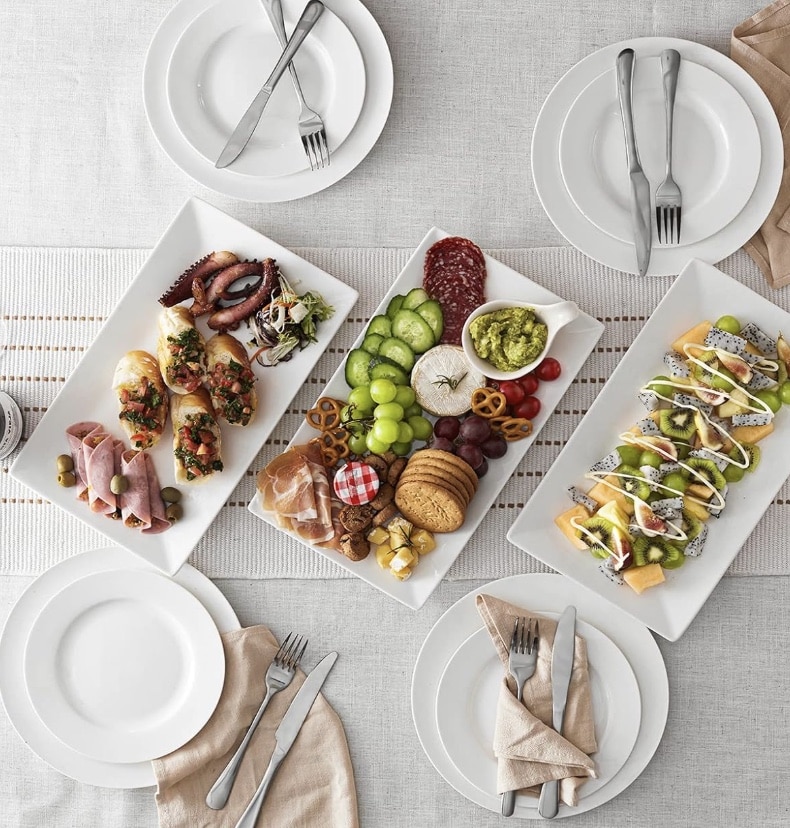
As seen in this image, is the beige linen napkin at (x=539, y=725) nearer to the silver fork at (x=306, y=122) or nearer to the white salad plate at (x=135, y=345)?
the white salad plate at (x=135, y=345)

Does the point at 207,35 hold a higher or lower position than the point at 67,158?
higher

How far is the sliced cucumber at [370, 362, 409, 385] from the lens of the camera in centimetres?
185

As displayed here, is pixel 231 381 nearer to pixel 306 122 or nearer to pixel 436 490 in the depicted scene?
pixel 436 490

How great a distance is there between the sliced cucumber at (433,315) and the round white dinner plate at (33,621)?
2.87ft

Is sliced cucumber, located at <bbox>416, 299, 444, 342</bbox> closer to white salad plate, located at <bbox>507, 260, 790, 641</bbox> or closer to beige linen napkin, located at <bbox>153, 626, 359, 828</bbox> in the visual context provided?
white salad plate, located at <bbox>507, 260, 790, 641</bbox>

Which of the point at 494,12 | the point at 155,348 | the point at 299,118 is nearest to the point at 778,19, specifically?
the point at 494,12

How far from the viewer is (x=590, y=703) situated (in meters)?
1.93

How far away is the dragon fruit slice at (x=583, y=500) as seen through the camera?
74.6 inches

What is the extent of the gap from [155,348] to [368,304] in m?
0.56

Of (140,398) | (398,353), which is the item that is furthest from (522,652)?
(140,398)

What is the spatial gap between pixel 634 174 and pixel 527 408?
0.64m

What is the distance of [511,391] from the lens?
1.85m

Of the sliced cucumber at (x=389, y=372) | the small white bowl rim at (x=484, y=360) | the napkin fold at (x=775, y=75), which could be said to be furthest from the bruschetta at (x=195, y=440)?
the napkin fold at (x=775, y=75)

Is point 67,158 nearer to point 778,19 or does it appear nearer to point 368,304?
point 368,304
